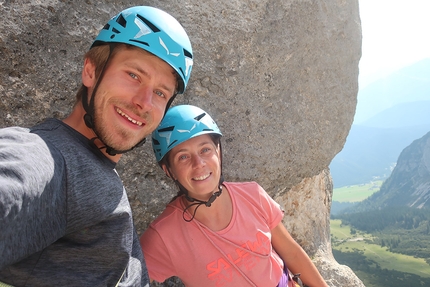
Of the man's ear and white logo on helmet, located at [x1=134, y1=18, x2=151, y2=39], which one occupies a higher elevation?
white logo on helmet, located at [x1=134, y1=18, x2=151, y2=39]

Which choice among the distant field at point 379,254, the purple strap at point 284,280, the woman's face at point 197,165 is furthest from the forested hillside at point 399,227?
the woman's face at point 197,165

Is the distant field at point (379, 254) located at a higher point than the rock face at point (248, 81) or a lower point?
lower

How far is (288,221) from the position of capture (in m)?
5.81

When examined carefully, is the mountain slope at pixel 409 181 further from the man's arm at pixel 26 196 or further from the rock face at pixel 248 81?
the man's arm at pixel 26 196

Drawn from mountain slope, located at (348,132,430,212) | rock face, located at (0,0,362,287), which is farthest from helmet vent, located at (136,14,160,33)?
mountain slope, located at (348,132,430,212)

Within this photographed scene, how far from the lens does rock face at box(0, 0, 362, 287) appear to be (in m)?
3.02

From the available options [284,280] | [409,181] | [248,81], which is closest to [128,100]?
[284,280]

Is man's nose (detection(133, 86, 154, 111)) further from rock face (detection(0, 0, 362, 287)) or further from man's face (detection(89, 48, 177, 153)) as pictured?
rock face (detection(0, 0, 362, 287))

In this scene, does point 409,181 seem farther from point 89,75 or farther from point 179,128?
point 89,75

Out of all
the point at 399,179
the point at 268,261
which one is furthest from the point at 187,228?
the point at 399,179

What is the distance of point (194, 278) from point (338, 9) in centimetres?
489

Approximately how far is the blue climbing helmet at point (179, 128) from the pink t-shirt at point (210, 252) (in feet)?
1.94

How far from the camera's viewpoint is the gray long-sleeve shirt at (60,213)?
1271 mm

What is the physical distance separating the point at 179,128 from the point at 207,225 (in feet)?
2.91
